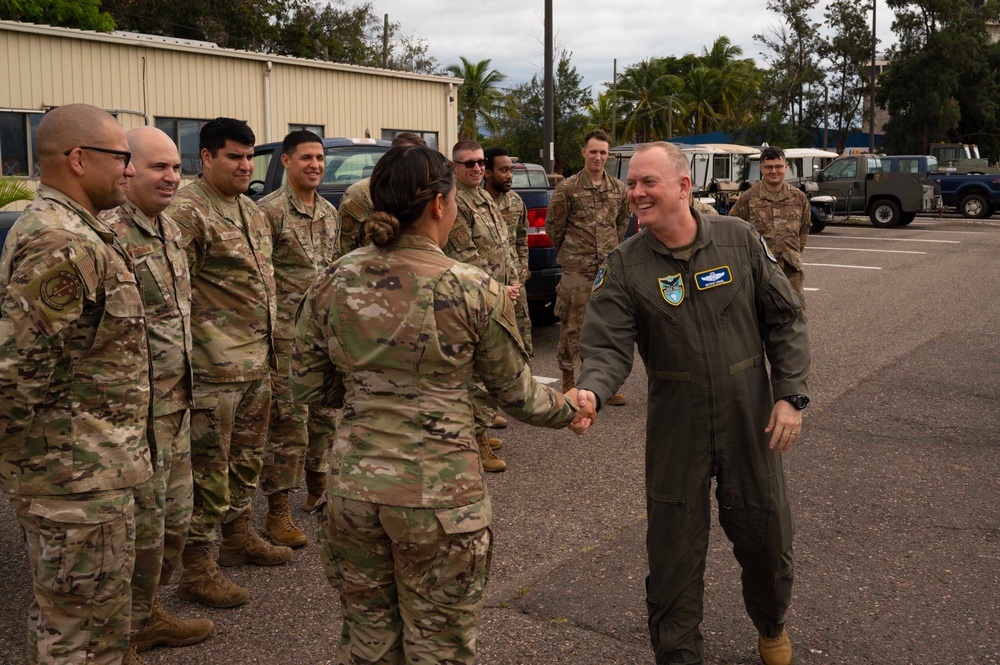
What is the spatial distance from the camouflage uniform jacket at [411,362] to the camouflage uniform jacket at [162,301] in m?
1.08

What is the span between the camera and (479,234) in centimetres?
628

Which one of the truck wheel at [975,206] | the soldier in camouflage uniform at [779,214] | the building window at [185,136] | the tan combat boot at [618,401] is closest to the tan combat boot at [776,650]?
the tan combat boot at [618,401]

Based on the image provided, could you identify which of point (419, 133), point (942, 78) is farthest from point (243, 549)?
point (942, 78)

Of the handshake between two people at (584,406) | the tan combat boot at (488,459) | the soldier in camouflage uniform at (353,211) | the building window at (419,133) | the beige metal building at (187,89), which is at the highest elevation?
the beige metal building at (187,89)

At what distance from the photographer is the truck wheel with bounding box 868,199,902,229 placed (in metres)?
→ 27.2

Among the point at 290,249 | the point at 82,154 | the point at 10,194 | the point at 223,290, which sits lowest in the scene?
the point at 223,290

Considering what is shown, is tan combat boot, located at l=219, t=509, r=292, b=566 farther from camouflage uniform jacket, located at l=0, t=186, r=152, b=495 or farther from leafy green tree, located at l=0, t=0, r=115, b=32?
leafy green tree, located at l=0, t=0, r=115, b=32

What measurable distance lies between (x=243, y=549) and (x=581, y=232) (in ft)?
13.7

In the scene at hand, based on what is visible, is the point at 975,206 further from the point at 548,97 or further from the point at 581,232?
the point at 581,232

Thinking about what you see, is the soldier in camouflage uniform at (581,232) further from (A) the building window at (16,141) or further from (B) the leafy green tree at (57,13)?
(B) the leafy green tree at (57,13)

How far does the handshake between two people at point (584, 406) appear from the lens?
316cm

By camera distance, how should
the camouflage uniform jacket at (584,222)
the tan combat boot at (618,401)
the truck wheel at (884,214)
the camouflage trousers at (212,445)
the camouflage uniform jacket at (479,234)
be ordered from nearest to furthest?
the camouflage trousers at (212,445), the camouflage uniform jacket at (479,234), the tan combat boot at (618,401), the camouflage uniform jacket at (584,222), the truck wheel at (884,214)

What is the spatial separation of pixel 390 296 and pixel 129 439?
105cm

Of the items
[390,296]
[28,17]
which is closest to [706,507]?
[390,296]
